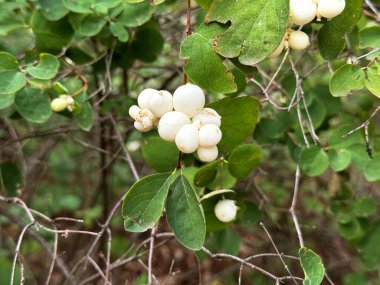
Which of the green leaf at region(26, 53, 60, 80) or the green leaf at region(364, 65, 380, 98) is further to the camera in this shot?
the green leaf at region(26, 53, 60, 80)

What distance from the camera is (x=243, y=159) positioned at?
1.04 meters

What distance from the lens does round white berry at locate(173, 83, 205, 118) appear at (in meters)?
0.74

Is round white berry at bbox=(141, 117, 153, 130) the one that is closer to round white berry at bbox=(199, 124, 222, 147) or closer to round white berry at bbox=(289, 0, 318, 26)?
round white berry at bbox=(199, 124, 222, 147)

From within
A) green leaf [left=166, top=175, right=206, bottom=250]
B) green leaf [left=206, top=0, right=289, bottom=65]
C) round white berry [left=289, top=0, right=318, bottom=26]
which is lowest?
green leaf [left=166, top=175, right=206, bottom=250]

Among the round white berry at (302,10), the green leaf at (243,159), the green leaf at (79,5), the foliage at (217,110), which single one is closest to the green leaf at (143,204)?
the foliage at (217,110)

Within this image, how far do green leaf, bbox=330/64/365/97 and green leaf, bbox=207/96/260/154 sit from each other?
0.14 meters

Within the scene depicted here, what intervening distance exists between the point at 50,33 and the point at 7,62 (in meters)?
0.16

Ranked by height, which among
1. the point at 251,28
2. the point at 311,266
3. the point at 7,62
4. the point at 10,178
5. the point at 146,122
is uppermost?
the point at 251,28

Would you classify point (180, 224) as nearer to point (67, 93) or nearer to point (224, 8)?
point (224, 8)

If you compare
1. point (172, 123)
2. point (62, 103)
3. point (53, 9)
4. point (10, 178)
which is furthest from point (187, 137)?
point (10, 178)

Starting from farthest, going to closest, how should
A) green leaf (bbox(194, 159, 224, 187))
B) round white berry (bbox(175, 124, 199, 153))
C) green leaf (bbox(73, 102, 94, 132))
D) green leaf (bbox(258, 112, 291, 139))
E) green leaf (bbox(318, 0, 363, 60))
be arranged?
1. green leaf (bbox(258, 112, 291, 139))
2. green leaf (bbox(73, 102, 94, 132))
3. green leaf (bbox(194, 159, 224, 187))
4. green leaf (bbox(318, 0, 363, 60))
5. round white berry (bbox(175, 124, 199, 153))

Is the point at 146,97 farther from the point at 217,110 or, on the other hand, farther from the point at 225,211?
the point at 225,211

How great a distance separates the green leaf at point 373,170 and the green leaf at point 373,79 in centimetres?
27

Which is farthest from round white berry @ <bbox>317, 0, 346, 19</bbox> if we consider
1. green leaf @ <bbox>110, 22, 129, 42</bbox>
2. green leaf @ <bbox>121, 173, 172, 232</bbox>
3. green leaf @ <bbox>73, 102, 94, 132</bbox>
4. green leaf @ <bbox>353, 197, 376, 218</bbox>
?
green leaf @ <bbox>353, 197, 376, 218</bbox>
